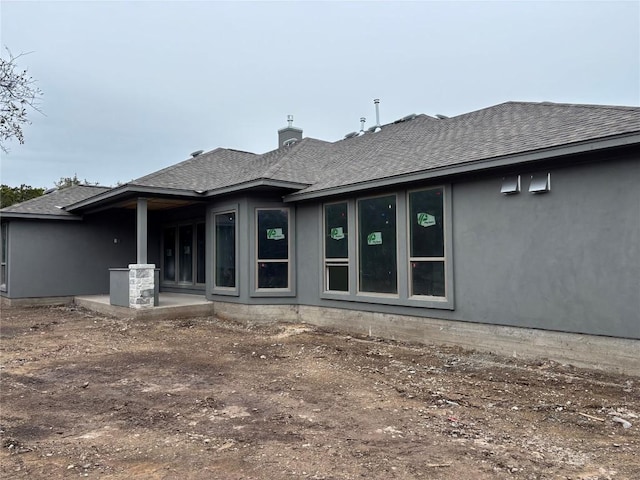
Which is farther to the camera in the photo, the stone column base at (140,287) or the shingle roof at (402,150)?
the stone column base at (140,287)

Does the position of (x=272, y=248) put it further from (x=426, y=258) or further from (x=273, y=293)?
(x=426, y=258)

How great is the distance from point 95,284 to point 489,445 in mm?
13058

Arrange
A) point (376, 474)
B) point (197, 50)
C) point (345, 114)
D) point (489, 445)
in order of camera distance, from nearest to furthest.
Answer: point (376, 474) → point (489, 445) → point (197, 50) → point (345, 114)

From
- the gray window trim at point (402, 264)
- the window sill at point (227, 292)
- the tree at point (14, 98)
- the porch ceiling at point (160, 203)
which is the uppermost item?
the tree at point (14, 98)

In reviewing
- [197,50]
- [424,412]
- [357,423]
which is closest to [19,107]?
[357,423]

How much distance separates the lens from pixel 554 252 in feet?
19.1

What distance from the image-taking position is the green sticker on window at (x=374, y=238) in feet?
26.2

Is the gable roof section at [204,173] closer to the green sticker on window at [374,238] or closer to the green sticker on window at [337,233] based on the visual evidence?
the green sticker on window at [337,233]

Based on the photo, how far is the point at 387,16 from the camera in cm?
1202

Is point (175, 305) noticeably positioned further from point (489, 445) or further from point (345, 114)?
point (345, 114)

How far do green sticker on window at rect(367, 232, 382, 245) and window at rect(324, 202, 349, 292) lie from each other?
536mm

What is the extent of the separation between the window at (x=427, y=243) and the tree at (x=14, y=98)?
5.36 m

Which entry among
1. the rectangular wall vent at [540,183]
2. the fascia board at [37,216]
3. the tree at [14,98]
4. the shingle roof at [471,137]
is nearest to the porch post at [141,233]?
the shingle roof at [471,137]

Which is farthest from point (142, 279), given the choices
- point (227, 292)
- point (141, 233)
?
point (227, 292)
